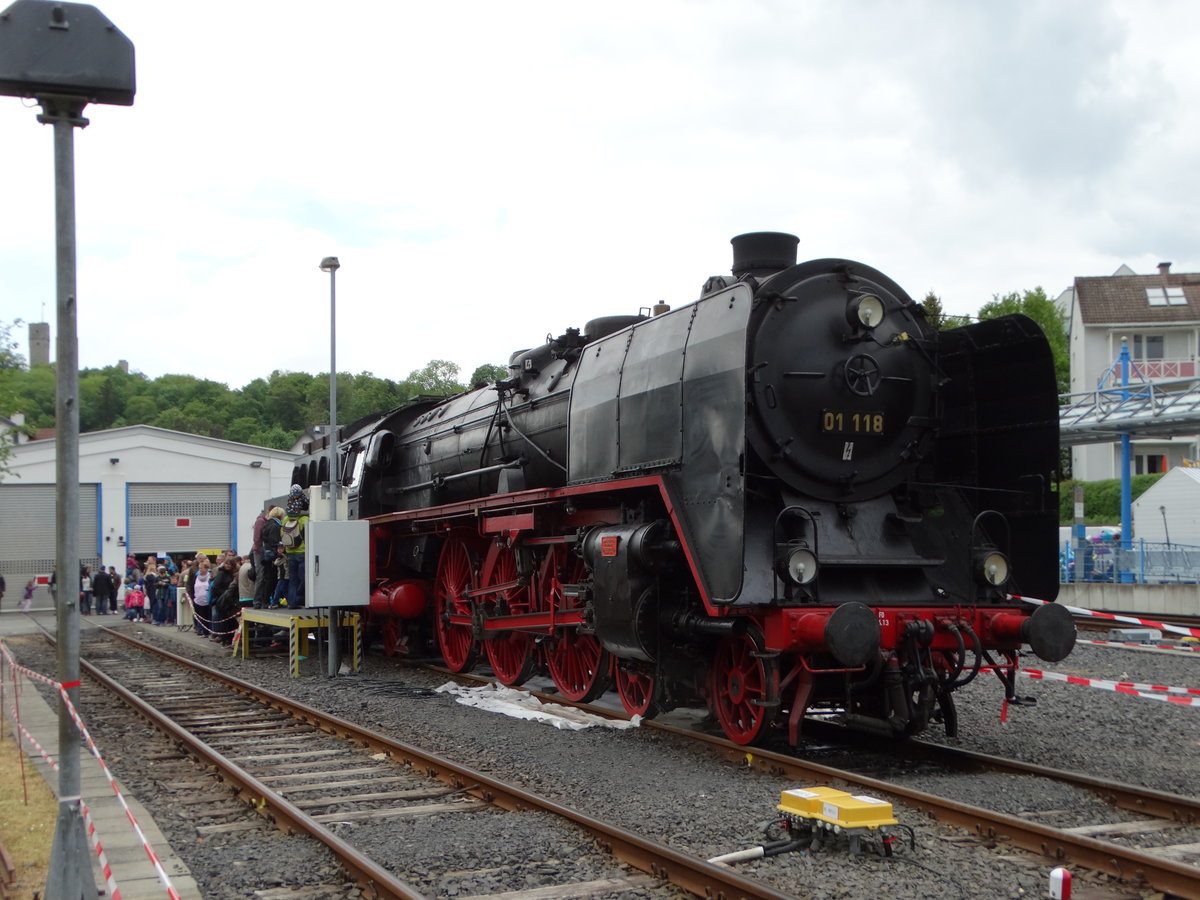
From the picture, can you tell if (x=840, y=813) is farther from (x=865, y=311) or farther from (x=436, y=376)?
(x=436, y=376)

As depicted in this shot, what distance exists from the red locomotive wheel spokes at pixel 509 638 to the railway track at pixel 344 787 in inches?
94.2

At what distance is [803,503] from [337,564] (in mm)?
7314

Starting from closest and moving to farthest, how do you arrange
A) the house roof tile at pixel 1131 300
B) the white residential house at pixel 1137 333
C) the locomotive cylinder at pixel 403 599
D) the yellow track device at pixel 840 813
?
the yellow track device at pixel 840 813
the locomotive cylinder at pixel 403 599
the white residential house at pixel 1137 333
the house roof tile at pixel 1131 300

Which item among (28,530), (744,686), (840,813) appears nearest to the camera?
(840,813)

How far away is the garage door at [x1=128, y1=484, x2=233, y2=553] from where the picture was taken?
39.6m

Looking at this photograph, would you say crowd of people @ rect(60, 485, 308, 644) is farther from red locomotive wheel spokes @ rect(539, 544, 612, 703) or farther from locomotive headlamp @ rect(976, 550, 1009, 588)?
locomotive headlamp @ rect(976, 550, 1009, 588)

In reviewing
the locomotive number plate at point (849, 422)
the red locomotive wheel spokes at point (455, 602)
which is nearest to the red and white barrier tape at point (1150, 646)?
the locomotive number plate at point (849, 422)

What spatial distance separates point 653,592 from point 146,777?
4015 millimetres

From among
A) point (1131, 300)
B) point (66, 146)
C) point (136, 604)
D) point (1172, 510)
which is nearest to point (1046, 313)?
point (1131, 300)

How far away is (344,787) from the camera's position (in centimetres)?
726

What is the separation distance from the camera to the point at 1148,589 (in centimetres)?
2102

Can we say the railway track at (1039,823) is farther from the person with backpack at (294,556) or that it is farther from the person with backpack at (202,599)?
the person with backpack at (202,599)

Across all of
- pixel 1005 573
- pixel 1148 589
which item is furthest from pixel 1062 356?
pixel 1005 573

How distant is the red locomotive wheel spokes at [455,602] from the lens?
13.2 meters
